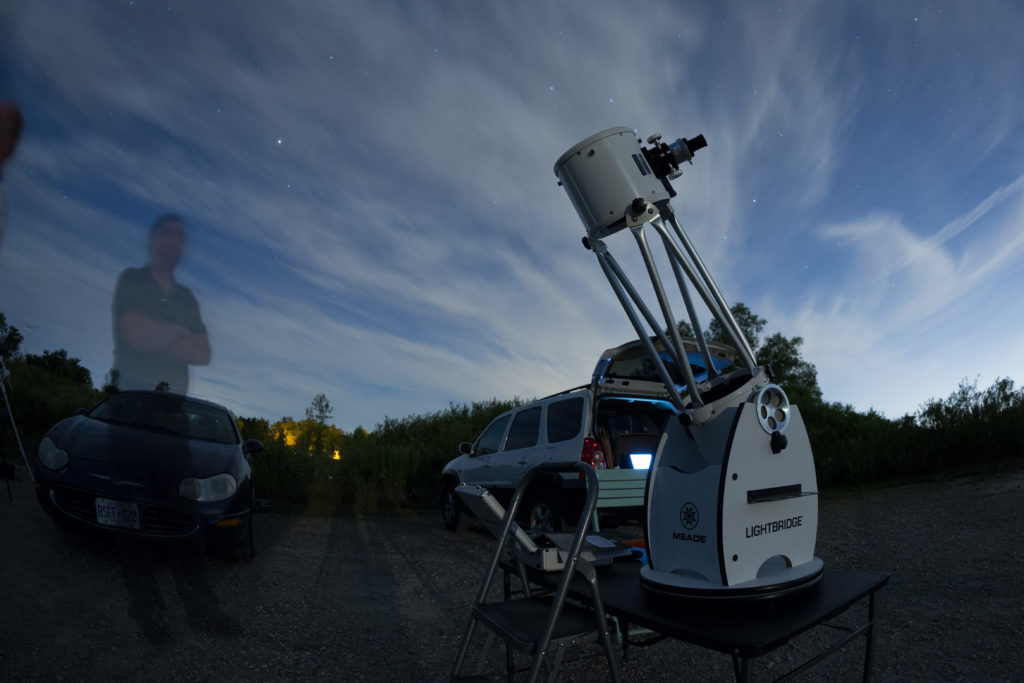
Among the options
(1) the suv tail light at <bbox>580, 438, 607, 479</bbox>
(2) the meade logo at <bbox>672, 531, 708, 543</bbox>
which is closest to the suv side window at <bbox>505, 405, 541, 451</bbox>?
(1) the suv tail light at <bbox>580, 438, 607, 479</bbox>

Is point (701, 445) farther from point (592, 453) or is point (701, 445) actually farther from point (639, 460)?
point (639, 460)

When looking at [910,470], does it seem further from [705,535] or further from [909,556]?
[705,535]

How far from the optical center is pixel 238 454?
18.1 ft

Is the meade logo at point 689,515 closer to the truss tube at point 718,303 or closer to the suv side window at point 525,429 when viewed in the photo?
the truss tube at point 718,303

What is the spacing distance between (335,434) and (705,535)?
1272cm

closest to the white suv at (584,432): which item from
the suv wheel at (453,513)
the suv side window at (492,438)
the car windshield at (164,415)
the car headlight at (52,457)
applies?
the suv side window at (492,438)

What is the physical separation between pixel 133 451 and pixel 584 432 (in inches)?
167

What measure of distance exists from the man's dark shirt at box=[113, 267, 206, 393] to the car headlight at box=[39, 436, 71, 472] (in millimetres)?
1995

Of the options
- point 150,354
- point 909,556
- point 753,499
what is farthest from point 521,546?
point 909,556

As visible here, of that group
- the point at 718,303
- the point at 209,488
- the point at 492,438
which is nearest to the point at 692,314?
the point at 718,303

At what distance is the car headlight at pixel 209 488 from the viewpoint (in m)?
4.80

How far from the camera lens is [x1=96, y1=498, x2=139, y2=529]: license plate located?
4586 millimetres

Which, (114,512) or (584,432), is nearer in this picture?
(114,512)

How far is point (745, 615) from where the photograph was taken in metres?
2.04
